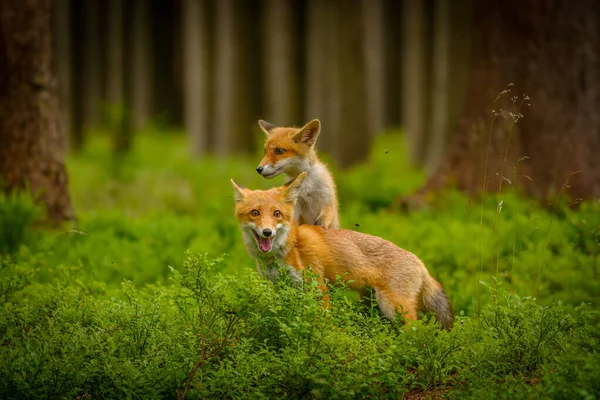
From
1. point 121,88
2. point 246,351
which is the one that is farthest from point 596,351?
point 121,88

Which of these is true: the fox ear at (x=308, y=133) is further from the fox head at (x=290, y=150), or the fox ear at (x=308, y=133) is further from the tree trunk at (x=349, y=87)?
the tree trunk at (x=349, y=87)

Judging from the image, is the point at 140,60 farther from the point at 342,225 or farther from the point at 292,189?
the point at 292,189

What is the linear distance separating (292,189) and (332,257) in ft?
2.25

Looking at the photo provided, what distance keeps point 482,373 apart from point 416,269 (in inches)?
49.5

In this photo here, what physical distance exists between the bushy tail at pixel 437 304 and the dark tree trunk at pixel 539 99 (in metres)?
5.50

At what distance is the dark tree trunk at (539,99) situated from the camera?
12.0m

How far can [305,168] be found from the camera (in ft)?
24.5

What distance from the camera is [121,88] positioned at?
34906 mm

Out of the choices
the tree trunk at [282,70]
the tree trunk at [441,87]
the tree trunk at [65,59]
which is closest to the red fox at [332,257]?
the tree trunk at [441,87]

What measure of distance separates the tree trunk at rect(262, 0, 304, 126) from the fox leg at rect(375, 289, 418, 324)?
17.7 meters

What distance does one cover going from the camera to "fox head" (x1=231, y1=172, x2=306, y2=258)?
6109mm

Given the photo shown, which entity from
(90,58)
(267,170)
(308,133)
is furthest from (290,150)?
(90,58)

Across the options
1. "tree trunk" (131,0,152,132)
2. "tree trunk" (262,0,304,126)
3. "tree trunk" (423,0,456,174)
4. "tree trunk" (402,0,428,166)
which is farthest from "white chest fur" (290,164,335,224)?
"tree trunk" (131,0,152,132)

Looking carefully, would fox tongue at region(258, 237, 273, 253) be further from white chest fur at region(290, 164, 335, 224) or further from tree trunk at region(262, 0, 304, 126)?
A: tree trunk at region(262, 0, 304, 126)
